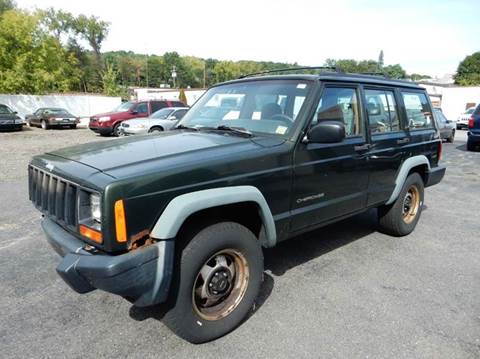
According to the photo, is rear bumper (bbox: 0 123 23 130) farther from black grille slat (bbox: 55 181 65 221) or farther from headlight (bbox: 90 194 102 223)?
headlight (bbox: 90 194 102 223)

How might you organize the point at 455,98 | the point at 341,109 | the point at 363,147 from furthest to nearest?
the point at 455,98, the point at 363,147, the point at 341,109

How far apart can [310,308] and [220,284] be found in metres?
0.92

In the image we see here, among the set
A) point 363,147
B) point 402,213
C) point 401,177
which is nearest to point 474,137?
point 402,213

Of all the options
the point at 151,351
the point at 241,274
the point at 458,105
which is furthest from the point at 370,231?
the point at 458,105

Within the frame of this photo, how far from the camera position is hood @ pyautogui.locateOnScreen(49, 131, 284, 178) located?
97.9 inches

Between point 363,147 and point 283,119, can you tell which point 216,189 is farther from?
point 363,147

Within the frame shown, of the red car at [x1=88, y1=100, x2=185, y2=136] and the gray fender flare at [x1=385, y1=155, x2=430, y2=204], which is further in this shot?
the red car at [x1=88, y1=100, x2=185, y2=136]

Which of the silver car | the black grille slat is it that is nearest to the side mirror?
the black grille slat

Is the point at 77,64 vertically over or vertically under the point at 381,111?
over

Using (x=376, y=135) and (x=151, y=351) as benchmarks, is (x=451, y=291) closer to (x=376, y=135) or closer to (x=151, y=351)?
(x=376, y=135)

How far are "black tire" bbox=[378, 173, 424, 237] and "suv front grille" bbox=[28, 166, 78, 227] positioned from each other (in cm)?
374

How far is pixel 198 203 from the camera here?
96.0 inches

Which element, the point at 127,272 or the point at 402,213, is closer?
the point at 127,272

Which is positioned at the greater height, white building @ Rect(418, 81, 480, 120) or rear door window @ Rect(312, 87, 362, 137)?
white building @ Rect(418, 81, 480, 120)
